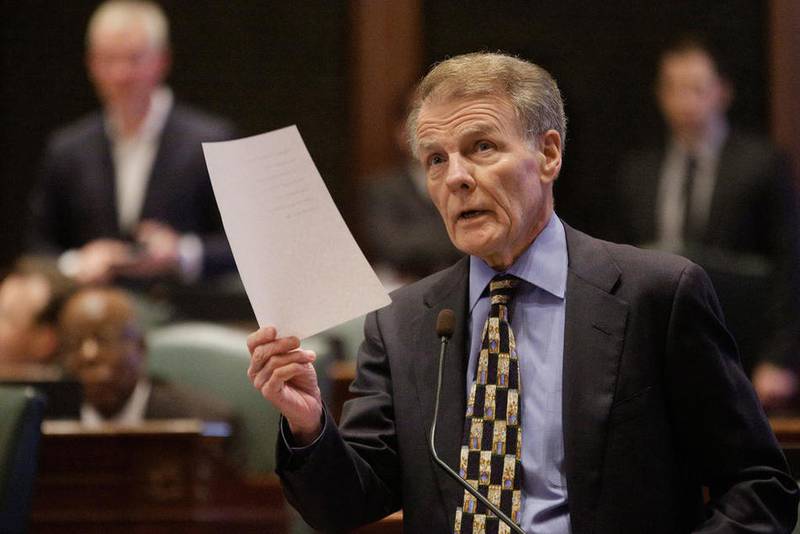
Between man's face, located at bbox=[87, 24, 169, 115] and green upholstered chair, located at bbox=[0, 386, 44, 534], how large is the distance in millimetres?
2847

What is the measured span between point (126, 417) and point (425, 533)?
2122mm

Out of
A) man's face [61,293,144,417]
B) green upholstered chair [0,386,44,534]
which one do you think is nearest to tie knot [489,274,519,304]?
green upholstered chair [0,386,44,534]

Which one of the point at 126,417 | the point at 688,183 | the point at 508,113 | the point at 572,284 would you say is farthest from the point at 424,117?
the point at 688,183

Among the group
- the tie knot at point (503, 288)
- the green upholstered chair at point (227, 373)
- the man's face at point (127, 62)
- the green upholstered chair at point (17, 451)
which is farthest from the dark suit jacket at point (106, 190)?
the tie knot at point (503, 288)

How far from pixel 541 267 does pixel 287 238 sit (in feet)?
1.55

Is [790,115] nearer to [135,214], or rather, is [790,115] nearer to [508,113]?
[135,214]

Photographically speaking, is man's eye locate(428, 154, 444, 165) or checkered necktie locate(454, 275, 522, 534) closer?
checkered necktie locate(454, 275, 522, 534)

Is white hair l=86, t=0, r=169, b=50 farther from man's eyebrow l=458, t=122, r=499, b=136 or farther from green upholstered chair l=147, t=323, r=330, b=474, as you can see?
man's eyebrow l=458, t=122, r=499, b=136

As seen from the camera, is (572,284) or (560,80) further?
(560,80)

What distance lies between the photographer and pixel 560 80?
20.4 feet

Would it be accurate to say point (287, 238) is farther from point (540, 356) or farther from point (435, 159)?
point (540, 356)

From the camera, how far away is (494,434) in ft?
6.63

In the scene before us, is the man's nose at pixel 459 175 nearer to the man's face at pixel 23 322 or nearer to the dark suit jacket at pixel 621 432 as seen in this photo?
the dark suit jacket at pixel 621 432

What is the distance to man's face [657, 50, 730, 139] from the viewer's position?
5223 millimetres
